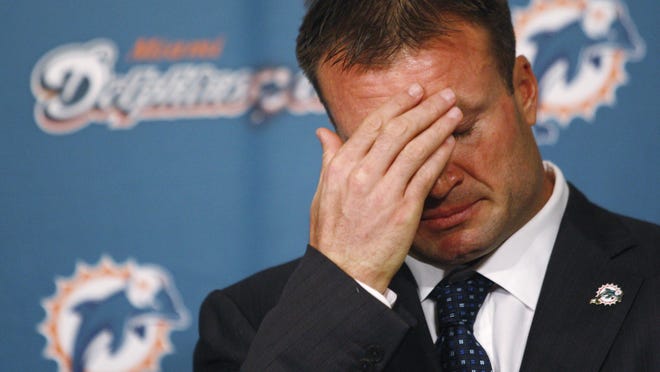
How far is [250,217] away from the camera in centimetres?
189

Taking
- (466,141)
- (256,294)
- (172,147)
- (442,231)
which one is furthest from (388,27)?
(172,147)

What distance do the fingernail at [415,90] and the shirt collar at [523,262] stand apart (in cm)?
28

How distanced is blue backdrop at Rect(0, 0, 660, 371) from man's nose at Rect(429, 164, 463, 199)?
0.65 metres

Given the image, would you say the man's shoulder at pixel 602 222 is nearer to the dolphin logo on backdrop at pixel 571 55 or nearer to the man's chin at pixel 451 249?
the man's chin at pixel 451 249

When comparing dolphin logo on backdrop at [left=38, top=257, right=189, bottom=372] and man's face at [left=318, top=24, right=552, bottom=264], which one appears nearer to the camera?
man's face at [left=318, top=24, right=552, bottom=264]

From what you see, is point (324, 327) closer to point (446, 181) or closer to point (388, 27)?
point (446, 181)

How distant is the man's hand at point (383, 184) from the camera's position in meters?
1.19

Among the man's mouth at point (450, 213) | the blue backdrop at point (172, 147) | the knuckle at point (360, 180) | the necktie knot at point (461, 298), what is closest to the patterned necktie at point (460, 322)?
the necktie knot at point (461, 298)

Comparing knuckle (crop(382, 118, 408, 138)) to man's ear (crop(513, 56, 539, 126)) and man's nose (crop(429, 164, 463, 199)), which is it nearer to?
man's nose (crop(429, 164, 463, 199))

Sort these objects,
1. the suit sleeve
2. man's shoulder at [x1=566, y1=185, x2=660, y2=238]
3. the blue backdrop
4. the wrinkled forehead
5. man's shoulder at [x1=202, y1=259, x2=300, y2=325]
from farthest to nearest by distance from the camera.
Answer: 1. the blue backdrop
2. man's shoulder at [x1=202, y1=259, x2=300, y2=325]
3. man's shoulder at [x1=566, y1=185, x2=660, y2=238]
4. the wrinkled forehead
5. the suit sleeve

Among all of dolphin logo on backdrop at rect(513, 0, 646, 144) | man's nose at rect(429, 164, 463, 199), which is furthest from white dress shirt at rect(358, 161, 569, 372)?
dolphin logo on backdrop at rect(513, 0, 646, 144)

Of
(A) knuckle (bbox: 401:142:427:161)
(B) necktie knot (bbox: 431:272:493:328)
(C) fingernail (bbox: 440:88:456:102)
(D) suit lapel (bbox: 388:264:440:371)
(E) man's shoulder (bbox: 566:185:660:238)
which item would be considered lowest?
(D) suit lapel (bbox: 388:264:440:371)

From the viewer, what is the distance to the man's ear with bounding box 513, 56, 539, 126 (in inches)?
55.9

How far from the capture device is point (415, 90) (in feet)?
4.05
